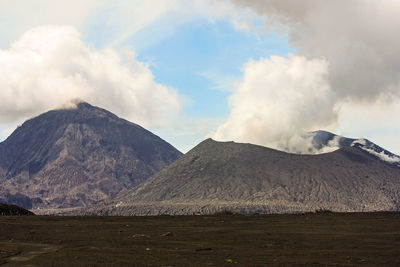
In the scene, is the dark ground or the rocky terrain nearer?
the dark ground

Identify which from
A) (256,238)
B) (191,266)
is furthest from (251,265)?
(256,238)

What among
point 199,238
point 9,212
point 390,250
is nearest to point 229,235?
point 199,238

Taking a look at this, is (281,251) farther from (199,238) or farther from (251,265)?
(199,238)

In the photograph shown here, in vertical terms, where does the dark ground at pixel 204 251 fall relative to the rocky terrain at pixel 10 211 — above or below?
below

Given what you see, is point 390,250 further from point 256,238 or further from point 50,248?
point 50,248

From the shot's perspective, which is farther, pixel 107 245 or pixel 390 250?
pixel 107 245

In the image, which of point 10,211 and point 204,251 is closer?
point 204,251

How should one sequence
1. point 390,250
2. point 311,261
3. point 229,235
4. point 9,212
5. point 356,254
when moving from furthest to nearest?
1. point 9,212
2. point 229,235
3. point 390,250
4. point 356,254
5. point 311,261

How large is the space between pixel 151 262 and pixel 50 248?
14.4 metres

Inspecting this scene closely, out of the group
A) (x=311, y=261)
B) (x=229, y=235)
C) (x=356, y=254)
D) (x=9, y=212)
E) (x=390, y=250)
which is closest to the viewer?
(x=311, y=261)

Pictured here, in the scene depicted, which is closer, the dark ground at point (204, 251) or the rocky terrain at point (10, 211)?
the dark ground at point (204, 251)

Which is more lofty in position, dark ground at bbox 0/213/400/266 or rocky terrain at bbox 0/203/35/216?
rocky terrain at bbox 0/203/35/216

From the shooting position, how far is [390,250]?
124 feet

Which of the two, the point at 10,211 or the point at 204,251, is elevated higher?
the point at 10,211
